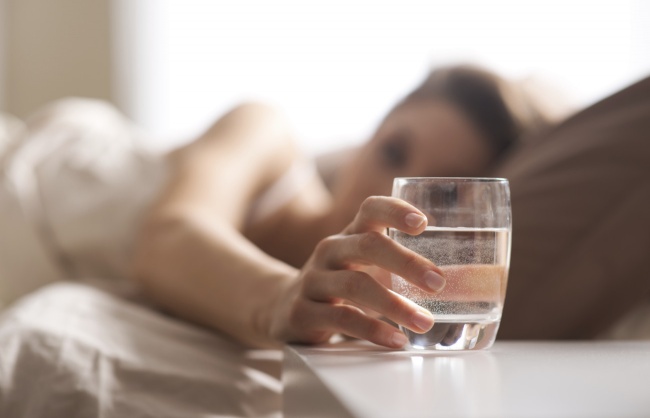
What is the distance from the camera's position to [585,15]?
7.57ft

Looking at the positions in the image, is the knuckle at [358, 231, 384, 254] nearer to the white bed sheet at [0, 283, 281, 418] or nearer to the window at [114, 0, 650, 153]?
the white bed sheet at [0, 283, 281, 418]

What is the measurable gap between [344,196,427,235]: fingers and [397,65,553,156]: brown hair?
2.19 ft

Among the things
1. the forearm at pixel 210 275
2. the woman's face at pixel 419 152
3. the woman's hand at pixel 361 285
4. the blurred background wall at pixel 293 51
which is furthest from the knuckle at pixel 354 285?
the blurred background wall at pixel 293 51

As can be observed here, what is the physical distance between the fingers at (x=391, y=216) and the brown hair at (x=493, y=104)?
67cm

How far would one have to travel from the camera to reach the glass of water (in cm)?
50

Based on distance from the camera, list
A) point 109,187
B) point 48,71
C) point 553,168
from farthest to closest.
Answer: point 48,71 → point 109,187 → point 553,168

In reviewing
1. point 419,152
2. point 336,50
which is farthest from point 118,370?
point 336,50

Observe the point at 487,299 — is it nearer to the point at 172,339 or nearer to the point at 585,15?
the point at 172,339

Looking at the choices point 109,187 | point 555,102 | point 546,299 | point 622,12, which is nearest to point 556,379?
point 546,299

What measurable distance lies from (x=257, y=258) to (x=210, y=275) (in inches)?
2.4

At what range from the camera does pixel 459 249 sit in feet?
1.63

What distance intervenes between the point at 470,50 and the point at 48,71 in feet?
6.21

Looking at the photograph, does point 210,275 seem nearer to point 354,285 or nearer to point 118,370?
point 118,370

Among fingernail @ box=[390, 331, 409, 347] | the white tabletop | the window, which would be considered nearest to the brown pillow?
the white tabletop
